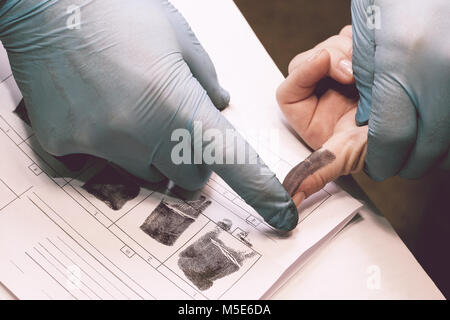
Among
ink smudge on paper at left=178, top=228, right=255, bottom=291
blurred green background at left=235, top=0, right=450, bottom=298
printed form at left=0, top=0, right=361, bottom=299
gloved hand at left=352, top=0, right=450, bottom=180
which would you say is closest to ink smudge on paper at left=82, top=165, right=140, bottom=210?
printed form at left=0, top=0, right=361, bottom=299

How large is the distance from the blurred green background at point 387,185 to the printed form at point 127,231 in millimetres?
539

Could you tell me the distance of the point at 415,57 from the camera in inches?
26.0

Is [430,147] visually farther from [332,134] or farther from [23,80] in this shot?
[23,80]

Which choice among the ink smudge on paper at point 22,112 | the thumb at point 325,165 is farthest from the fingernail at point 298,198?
the ink smudge on paper at point 22,112

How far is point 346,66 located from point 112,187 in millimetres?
454

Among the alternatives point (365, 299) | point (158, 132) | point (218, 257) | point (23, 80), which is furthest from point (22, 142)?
point (365, 299)

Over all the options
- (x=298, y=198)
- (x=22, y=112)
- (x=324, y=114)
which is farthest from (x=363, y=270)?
(x=22, y=112)

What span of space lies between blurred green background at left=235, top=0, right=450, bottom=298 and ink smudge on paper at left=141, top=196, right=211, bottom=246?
2.03 ft

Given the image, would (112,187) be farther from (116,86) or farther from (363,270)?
(363,270)

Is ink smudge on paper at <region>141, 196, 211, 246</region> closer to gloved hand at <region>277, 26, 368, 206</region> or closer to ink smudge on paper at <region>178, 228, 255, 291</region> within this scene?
ink smudge on paper at <region>178, 228, 255, 291</region>

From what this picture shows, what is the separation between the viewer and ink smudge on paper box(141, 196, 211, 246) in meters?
0.72

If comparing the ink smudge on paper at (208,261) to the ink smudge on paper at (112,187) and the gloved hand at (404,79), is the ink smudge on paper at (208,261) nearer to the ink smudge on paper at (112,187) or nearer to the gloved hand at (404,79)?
the ink smudge on paper at (112,187)

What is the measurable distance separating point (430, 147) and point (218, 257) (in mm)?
374

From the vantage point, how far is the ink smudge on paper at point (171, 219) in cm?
72
